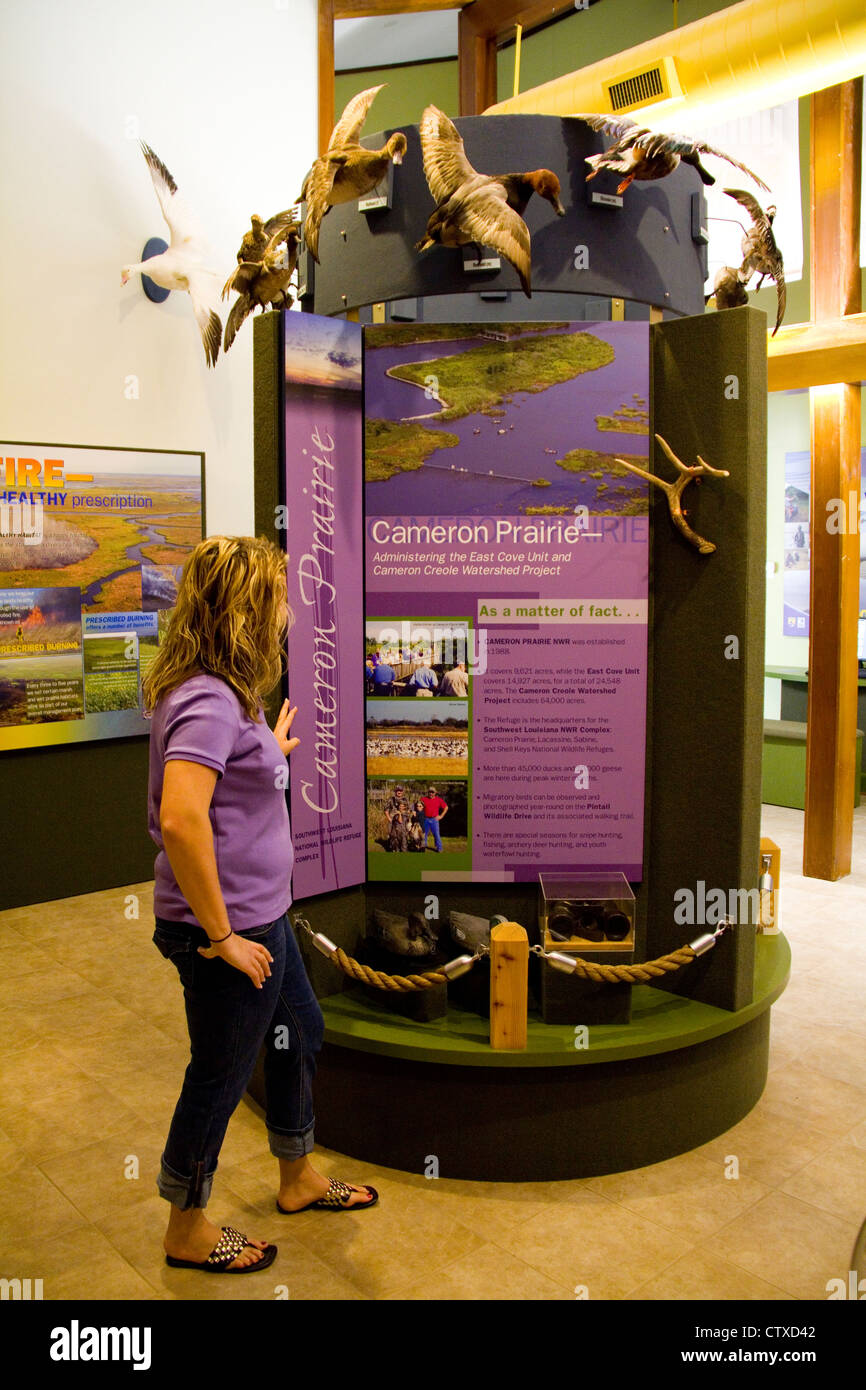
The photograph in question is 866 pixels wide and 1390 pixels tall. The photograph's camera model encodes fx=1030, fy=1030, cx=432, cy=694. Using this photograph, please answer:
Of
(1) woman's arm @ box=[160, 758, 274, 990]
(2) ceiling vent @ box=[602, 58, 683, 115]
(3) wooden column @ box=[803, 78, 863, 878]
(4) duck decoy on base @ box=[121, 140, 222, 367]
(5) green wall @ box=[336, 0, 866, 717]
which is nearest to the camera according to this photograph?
(1) woman's arm @ box=[160, 758, 274, 990]

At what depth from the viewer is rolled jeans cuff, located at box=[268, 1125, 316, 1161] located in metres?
2.56

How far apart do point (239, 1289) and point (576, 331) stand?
268 cm

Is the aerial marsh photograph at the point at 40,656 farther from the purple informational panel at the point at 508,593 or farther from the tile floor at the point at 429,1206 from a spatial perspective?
the purple informational panel at the point at 508,593

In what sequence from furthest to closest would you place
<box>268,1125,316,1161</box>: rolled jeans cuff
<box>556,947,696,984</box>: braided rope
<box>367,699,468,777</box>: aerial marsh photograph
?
<box>367,699,468,777</box>: aerial marsh photograph, <box>556,947,696,984</box>: braided rope, <box>268,1125,316,1161</box>: rolled jeans cuff

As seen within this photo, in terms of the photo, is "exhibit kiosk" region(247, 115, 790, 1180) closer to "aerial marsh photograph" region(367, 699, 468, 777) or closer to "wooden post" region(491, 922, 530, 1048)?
"aerial marsh photograph" region(367, 699, 468, 777)

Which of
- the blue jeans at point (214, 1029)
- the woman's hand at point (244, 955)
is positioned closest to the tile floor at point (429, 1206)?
the blue jeans at point (214, 1029)

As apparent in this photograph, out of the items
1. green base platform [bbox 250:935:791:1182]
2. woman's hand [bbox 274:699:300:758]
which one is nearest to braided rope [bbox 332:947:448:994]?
green base platform [bbox 250:935:791:1182]

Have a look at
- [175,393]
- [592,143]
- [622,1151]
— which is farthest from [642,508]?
[175,393]

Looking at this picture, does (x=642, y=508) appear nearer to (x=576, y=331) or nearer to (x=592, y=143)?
(x=576, y=331)

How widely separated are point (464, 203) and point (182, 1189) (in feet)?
8.32

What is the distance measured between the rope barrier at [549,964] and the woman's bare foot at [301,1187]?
503 millimetres

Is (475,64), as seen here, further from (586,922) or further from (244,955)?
(244,955)

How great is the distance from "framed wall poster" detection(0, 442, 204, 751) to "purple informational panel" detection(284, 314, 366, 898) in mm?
2860

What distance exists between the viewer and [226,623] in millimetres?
2127
